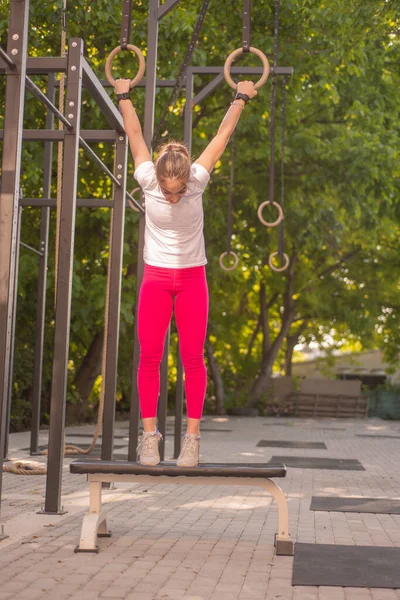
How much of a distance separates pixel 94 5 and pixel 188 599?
1093cm

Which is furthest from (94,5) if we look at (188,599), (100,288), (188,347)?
(188,599)

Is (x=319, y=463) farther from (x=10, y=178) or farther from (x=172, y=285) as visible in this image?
(x=10, y=178)

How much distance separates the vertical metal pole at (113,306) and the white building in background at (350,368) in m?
28.8

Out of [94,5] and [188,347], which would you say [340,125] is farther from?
[188,347]

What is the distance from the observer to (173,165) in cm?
463

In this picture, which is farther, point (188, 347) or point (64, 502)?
point (64, 502)

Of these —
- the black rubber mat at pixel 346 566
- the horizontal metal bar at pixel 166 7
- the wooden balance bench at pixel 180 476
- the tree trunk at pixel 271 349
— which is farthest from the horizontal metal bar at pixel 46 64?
the tree trunk at pixel 271 349

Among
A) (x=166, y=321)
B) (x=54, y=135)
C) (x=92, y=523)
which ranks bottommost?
(x=92, y=523)

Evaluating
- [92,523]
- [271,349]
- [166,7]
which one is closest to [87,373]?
[271,349]

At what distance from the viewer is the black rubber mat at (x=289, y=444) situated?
1422cm

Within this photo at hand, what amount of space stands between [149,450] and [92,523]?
0.53m

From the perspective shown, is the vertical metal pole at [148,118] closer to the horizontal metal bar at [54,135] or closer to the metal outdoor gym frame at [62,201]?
the metal outdoor gym frame at [62,201]

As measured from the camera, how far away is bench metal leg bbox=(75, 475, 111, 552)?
484cm

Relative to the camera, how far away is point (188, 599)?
383 centimetres
